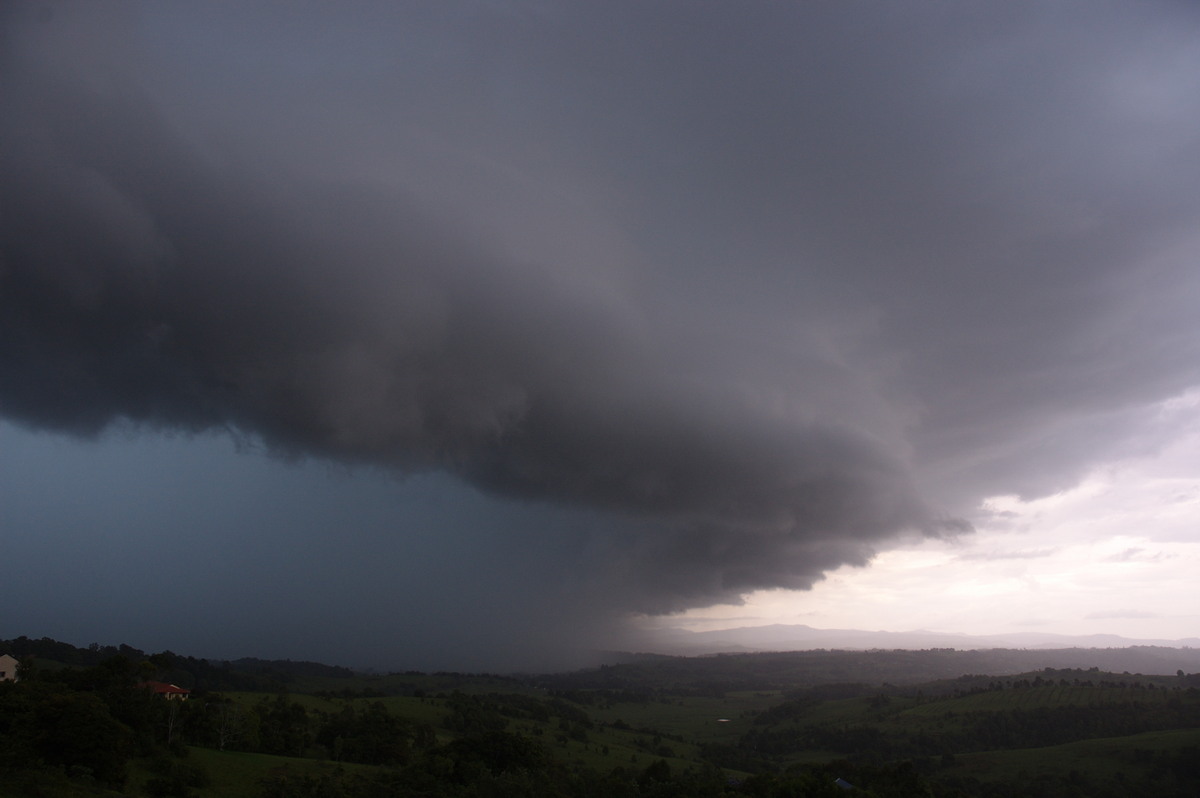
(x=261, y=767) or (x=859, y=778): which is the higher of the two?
(x=261, y=767)

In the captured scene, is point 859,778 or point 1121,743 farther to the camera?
point 1121,743

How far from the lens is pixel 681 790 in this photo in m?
84.8

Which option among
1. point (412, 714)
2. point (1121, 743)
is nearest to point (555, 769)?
point (412, 714)

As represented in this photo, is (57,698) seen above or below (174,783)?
above

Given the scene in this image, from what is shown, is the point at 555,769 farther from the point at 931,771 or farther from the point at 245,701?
the point at 931,771

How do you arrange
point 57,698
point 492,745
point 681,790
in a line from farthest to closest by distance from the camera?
point 492,745 < point 681,790 < point 57,698

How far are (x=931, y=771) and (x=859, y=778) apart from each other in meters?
79.0

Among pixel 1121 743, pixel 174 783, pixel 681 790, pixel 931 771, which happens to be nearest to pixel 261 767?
pixel 174 783

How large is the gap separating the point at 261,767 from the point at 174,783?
17135 mm

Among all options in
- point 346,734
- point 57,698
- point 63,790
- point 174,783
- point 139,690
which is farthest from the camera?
point 346,734

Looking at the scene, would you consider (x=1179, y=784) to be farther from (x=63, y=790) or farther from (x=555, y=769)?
(x=63, y=790)

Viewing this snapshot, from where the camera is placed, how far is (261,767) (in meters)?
90.1

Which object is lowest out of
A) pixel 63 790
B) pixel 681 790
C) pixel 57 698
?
pixel 681 790

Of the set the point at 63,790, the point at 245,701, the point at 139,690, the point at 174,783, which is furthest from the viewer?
the point at 245,701
